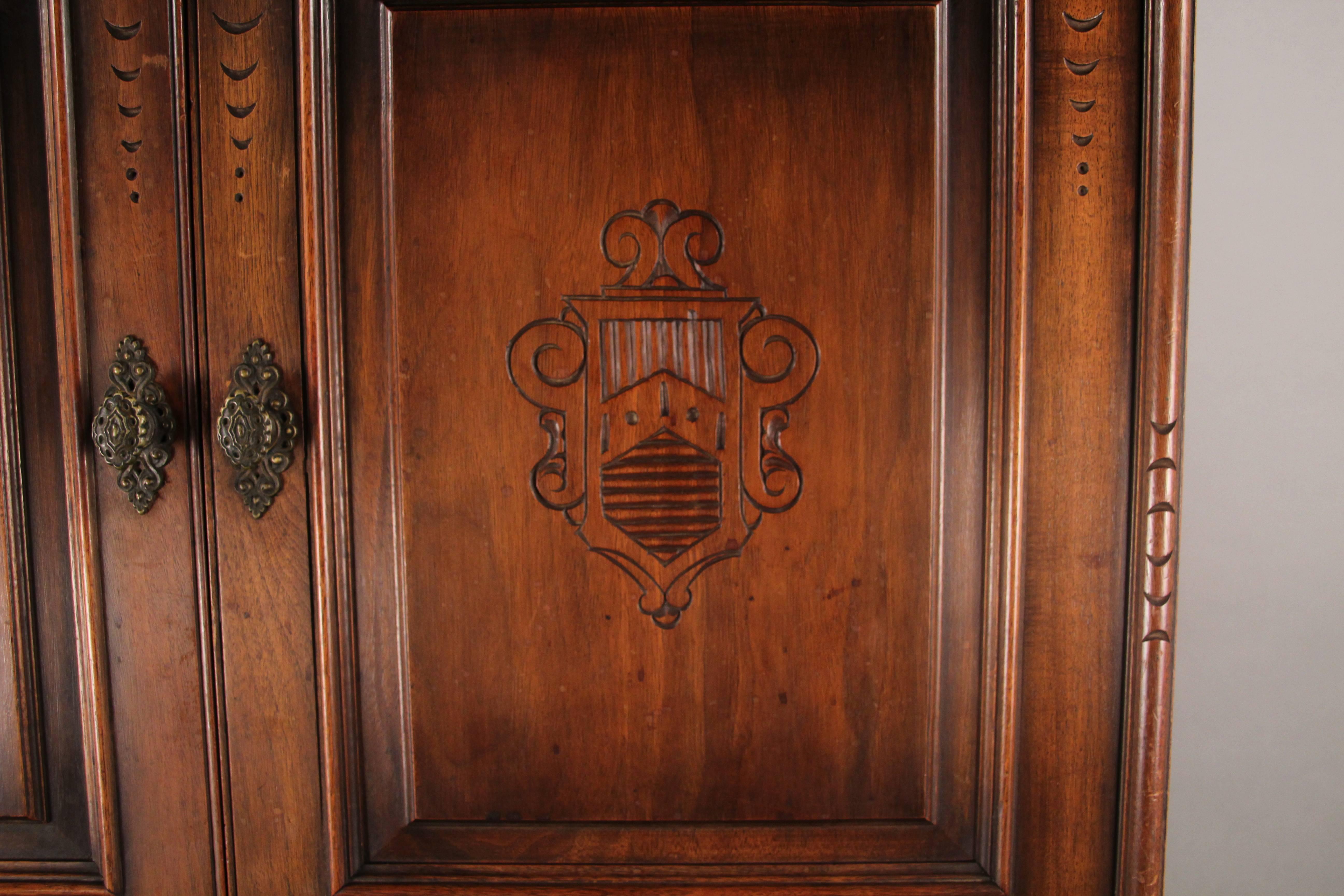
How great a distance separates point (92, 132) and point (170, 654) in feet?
1.22

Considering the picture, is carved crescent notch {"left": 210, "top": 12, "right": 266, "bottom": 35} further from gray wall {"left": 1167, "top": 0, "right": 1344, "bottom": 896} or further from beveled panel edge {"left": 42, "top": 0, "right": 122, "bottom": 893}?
gray wall {"left": 1167, "top": 0, "right": 1344, "bottom": 896}

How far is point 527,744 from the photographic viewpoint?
541mm

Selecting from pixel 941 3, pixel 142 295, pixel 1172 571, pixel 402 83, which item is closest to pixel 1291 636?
pixel 1172 571

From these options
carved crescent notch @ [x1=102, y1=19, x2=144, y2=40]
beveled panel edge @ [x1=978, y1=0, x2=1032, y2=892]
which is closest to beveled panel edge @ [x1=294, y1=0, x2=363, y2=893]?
carved crescent notch @ [x1=102, y1=19, x2=144, y2=40]

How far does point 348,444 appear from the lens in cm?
53

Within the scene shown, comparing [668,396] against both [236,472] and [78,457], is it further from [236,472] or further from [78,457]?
[78,457]

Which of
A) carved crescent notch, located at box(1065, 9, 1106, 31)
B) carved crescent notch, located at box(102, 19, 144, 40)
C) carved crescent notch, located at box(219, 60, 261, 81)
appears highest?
carved crescent notch, located at box(102, 19, 144, 40)

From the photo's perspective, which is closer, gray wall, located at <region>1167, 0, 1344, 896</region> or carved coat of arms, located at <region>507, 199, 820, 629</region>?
carved coat of arms, located at <region>507, 199, 820, 629</region>

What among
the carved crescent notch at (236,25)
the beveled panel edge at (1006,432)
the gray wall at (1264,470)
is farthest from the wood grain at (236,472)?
the gray wall at (1264,470)

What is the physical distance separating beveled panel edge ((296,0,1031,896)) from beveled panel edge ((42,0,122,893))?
6.2 inches

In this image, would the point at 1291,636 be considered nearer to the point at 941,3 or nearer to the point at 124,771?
the point at 941,3

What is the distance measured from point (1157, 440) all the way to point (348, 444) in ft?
1.83

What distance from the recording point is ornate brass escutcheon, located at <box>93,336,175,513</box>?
0.51m

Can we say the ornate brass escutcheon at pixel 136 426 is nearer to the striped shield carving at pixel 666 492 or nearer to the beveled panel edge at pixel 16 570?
the beveled panel edge at pixel 16 570
